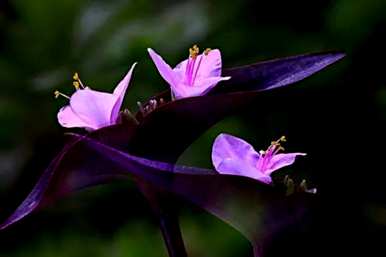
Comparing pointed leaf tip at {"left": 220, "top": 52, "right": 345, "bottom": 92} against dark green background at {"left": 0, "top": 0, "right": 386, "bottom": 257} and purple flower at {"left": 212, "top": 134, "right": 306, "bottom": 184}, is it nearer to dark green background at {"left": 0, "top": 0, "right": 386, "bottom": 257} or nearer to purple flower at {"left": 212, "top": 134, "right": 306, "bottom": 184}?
purple flower at {"left": 212, "top": 134, "right": 306, "bottom": 184}

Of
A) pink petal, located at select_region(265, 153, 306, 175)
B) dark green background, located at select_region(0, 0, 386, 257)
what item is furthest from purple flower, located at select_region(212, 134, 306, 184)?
dark green background, located at select_region(0, 0, 386, 257)

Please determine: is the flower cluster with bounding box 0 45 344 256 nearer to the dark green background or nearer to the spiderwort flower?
the spiderwort flower

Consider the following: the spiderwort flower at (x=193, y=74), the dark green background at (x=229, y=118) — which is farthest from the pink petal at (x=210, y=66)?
the dark green background at (x=229, y=118)

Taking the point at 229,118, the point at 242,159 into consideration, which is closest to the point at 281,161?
the point at 242,159

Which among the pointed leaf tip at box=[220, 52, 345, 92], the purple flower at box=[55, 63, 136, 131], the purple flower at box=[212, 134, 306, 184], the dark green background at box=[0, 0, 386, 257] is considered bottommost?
the dark green background at box=[0, 0, 386, 257]

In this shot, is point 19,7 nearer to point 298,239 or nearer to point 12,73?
point 12,73

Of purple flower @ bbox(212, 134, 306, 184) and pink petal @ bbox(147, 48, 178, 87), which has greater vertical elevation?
pink petal @ bbox(147, 48, 178, 87)

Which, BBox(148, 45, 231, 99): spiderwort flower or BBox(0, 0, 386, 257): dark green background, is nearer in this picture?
BBox(148, 45, 231, 99): spiderwort flower

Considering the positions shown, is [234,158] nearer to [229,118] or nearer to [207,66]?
[207,66]
